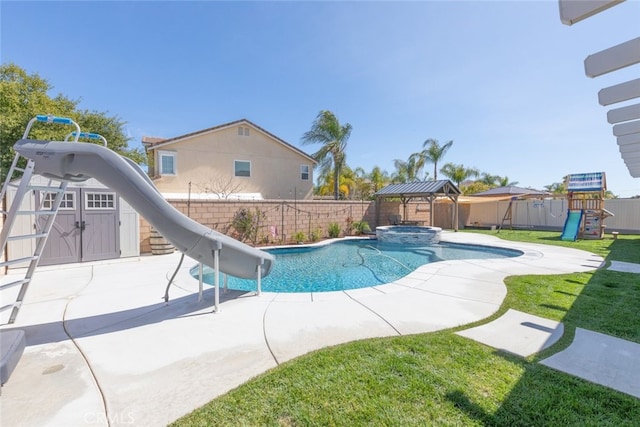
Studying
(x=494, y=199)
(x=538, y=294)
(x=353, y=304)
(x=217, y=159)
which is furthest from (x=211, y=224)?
(x=494, y=199)

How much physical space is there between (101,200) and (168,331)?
7.30m

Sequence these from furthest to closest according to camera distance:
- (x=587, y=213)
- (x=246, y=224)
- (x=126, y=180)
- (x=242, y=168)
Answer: (x=242, y=168)
(x=587, y=213)
(x=246, y=224)
(x=126, y=180)

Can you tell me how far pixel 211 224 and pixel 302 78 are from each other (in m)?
10.1

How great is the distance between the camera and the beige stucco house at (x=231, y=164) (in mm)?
16578

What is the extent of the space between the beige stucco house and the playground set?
54.6 ft

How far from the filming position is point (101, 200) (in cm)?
862

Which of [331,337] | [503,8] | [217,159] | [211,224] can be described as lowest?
[331,337]

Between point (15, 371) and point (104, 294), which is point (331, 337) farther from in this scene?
point (104, 294)

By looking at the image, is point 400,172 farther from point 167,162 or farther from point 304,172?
point 167,162

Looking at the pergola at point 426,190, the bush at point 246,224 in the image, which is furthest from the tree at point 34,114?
the pergola at point 426,190

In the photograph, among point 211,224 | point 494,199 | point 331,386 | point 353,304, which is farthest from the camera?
point 494,199

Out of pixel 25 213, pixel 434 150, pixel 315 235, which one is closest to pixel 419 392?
pixel 25 213

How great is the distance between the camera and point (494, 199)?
20.3 m

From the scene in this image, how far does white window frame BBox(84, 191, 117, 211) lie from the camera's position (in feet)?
27.4
